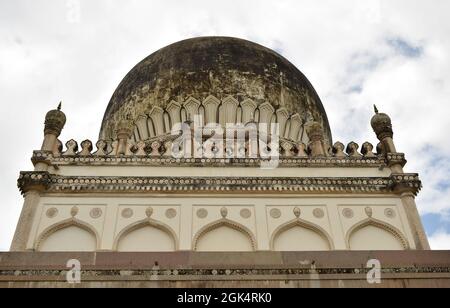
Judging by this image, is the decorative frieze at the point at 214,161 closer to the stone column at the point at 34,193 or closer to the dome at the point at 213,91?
the stone column at the point at 34,193

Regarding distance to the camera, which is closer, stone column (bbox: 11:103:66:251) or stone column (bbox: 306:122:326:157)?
stone column (bbox: 11:103:66:251)

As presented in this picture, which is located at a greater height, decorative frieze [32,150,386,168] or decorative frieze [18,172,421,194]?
decorative frieze [32,150,386,168]

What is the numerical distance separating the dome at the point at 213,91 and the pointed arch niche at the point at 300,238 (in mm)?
3883

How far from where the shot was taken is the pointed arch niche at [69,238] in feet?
23.9

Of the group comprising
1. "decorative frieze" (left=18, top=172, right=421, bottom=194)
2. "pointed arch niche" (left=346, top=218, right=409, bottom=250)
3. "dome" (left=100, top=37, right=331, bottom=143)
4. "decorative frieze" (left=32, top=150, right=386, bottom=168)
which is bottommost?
"pointed arch niche" (left=346, top=218, right=409, bottom=250)

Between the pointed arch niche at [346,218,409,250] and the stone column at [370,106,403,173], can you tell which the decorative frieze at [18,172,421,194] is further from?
the stone column at [370,106,403,173]

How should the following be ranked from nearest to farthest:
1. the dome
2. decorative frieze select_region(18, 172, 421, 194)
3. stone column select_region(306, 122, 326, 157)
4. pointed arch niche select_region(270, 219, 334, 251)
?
pointed arch niche select_region(270, 219, 334, 251) → decorative frieze select_region(18, 172, 421, 194) → stone column select_region(306, 122, 326, 157) → the dome

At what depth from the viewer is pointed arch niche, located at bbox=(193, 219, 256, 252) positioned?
736 centimetres

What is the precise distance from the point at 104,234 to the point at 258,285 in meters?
2.88

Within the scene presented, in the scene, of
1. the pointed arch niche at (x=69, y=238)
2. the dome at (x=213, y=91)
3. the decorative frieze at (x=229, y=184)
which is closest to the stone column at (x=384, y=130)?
the decorative frieze at (x=229, y=184)

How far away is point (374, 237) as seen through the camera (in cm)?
759

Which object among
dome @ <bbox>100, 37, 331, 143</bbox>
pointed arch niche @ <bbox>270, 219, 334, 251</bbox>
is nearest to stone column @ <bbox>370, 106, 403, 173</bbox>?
pointed arch niche @ <bbox>270, 219, 334, 251</bbox>

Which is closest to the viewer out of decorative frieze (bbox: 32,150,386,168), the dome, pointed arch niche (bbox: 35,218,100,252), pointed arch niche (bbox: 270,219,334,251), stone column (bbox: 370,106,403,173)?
pointed arch niche (bbox: 35,218,100,252)

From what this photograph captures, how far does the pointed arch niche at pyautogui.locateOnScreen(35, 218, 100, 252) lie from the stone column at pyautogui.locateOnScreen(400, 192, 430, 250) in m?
4.74
